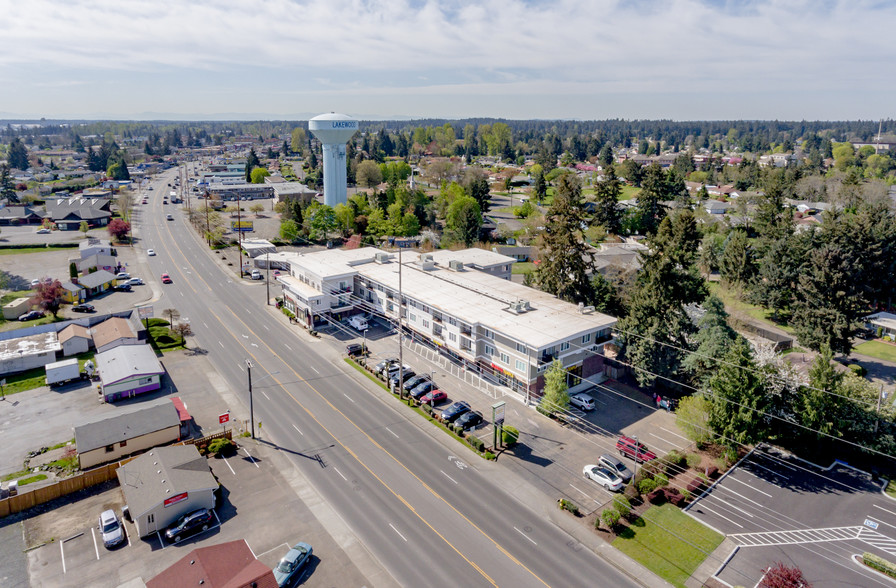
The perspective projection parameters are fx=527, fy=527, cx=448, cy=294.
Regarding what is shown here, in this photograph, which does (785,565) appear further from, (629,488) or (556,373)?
(556,373)

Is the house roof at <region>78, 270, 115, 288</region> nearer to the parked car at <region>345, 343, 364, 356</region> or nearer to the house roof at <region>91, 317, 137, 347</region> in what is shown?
the house roof at <region>91, 317, 137, 347</region>

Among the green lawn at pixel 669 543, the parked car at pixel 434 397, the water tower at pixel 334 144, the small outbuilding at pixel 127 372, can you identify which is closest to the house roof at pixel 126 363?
the small outbuilding at pixel 127 372

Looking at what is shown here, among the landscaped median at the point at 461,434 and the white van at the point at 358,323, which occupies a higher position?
the white van at the point at 358,323

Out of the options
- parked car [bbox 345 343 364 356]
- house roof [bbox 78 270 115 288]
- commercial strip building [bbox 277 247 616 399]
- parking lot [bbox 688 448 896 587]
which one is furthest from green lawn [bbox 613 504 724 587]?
house roof [bbox 78 270 115 288]

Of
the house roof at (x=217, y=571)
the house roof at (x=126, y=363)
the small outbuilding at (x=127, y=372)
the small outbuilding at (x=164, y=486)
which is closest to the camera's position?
the house roof at (x=217, y=571)

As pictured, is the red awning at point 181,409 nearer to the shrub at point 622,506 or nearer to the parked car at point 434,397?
the parked car at point 434,397
